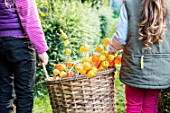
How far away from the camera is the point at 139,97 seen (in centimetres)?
285

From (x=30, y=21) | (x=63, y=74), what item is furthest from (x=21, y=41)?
(x=63, y=74)

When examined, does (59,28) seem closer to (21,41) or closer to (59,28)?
(59,28)

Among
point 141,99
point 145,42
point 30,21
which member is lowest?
point 141,99

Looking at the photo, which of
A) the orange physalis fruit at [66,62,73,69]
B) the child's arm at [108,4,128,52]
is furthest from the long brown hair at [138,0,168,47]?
the orange physalis fruit at [66,62,73,69]

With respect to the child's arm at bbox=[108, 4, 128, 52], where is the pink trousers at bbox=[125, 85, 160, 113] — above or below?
below

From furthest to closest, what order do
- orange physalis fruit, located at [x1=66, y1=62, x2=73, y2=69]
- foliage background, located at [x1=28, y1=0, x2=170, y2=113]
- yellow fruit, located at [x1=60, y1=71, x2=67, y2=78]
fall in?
foliage background, located at [x1=28, y1=0, x2=170, y2=113] → orange physalis fruit, located at [x1=66, y1=62, x2=73, y2=69] → yellow fruit, located at [x1=60, y1=71, x2=67, y2=78]

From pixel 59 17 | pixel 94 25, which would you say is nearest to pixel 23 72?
pixel 59 17

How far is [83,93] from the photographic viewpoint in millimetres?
2570

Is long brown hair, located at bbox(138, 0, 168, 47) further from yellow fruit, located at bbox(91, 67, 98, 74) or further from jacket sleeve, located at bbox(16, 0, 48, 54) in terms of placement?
jacket sleeve, located at bbox(16, 0, 48, 54)

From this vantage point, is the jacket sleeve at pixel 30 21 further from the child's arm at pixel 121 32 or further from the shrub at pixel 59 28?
the shrub at pixel 59 28

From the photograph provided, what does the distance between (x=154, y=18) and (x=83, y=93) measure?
2.60 feet

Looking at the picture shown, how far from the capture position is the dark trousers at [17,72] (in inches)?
104

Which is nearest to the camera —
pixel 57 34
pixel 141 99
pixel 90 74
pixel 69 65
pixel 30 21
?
pixel 90 74

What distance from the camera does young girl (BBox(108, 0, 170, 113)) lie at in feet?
8.24
